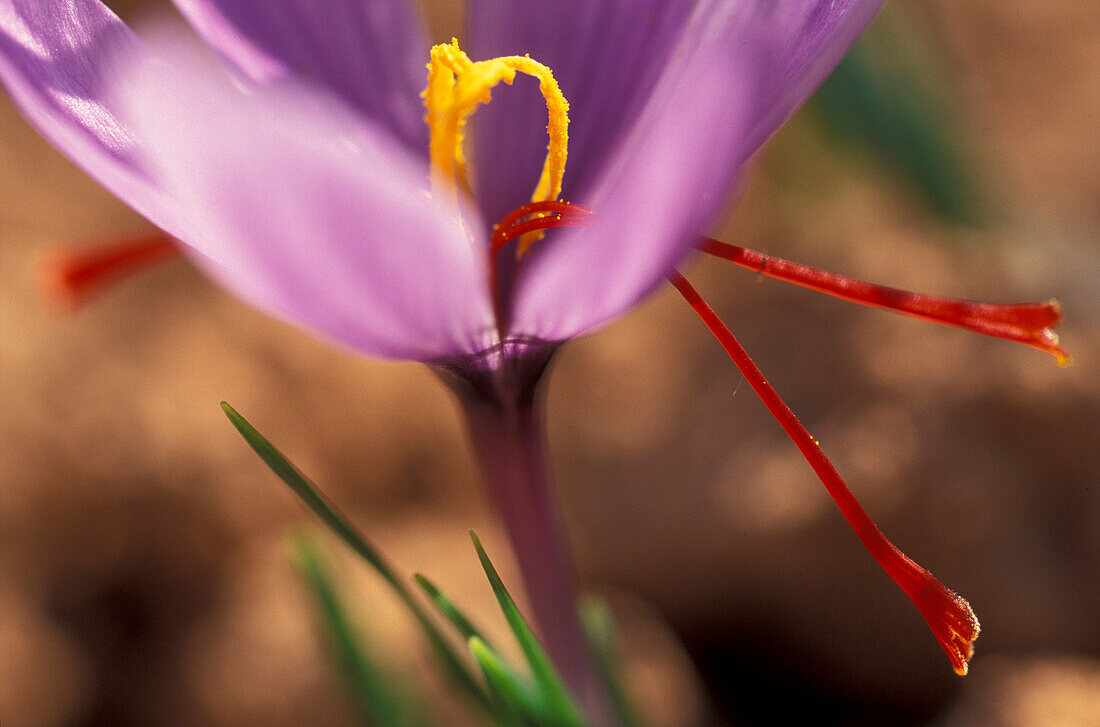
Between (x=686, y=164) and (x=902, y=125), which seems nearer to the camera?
(x=686, y=164)

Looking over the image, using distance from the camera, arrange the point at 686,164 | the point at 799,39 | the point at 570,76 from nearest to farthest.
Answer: the point at 686,164 → the point at 799,39 → the point at 570,76

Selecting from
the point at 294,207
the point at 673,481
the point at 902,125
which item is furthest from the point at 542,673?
the point at 902,125

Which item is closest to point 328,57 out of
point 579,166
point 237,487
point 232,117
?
point 579,166

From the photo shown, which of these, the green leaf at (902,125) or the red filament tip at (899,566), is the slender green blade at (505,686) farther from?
the green leaf at (902,125)

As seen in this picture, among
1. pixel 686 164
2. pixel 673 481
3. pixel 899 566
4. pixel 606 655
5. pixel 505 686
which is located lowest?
pixel 673 481

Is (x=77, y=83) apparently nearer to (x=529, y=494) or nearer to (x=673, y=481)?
(x=529, y=494)

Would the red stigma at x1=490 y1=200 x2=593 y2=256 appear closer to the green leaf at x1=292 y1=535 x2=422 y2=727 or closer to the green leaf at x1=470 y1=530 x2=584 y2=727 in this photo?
the green leaf at x1=470 y1=530 x2=584 y2=727

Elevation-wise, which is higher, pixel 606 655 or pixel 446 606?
pixel 446 606
